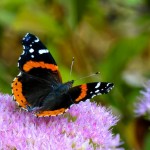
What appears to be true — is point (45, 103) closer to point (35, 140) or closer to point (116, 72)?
point (35, 140)

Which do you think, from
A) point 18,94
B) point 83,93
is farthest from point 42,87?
point 83,93

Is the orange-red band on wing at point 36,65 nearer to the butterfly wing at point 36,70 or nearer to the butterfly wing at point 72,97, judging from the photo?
the butterfly wing at point 36,70

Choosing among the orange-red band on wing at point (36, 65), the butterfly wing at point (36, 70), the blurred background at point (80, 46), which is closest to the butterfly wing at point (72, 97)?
the butterfly wing at point (36, 70)

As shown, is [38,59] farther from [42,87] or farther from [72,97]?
[72,97]

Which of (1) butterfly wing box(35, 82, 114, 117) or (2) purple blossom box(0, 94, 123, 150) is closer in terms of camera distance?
(2) purple blossom box(0, 94, 123, 150)

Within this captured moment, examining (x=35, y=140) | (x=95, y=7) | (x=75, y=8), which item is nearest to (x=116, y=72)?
(x=75, y=8)

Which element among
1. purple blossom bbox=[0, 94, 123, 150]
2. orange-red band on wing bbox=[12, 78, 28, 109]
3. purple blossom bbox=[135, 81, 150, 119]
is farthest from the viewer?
purple blossom bbox=[135, 81, 150, 119]

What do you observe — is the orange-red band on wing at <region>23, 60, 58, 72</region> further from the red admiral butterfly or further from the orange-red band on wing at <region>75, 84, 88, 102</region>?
the orange-red band on wing at <region>75, 84, 88, 102</region>

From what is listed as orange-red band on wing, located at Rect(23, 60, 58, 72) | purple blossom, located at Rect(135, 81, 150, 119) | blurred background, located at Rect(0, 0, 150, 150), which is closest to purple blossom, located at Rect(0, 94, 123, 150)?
orange-red band on wing, located at Rect(23, 60, 58, 72)
